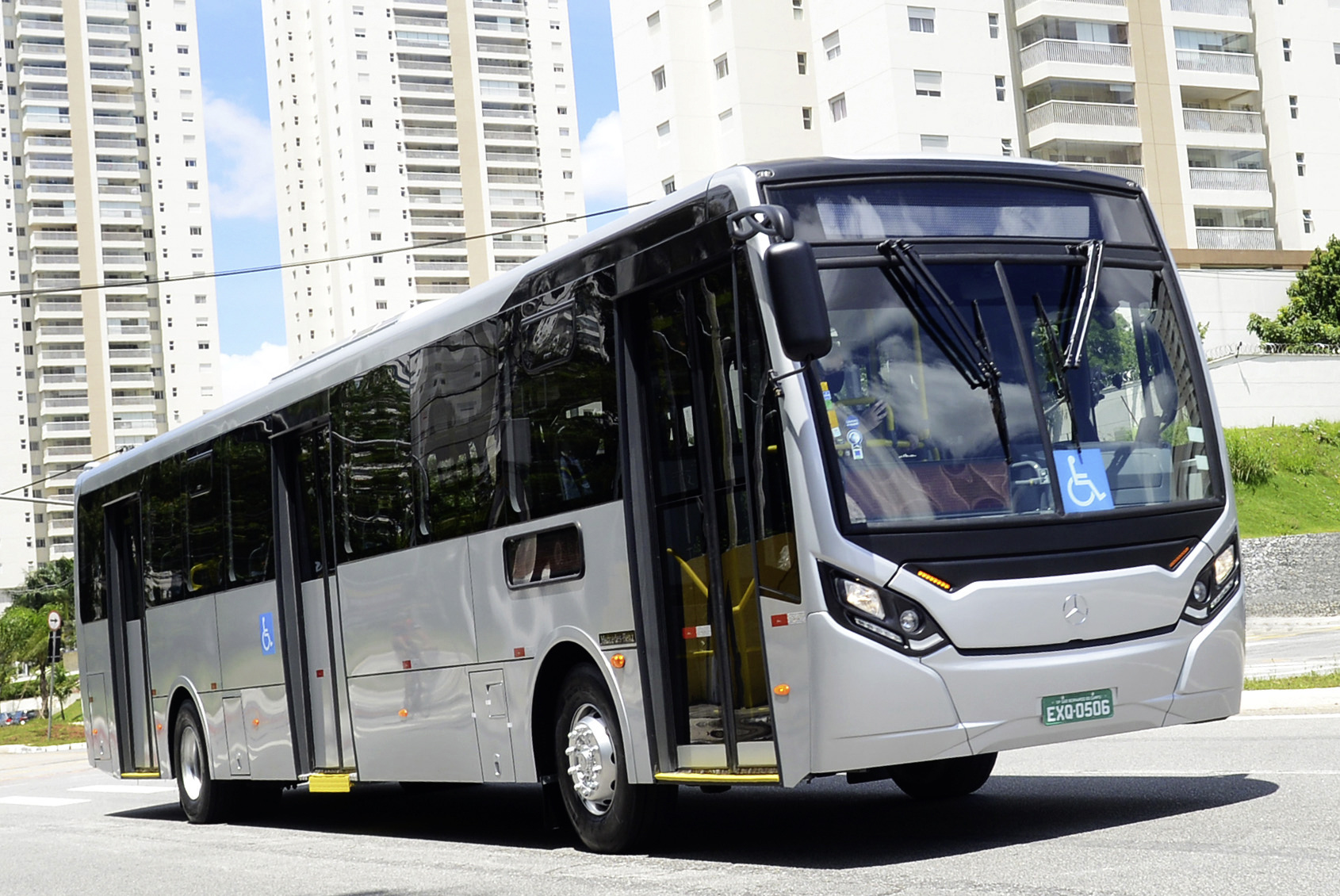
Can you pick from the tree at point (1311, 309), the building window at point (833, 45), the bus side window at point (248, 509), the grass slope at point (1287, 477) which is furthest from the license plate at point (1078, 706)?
the building window at point (833, 45)

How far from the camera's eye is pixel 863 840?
871 centimetres

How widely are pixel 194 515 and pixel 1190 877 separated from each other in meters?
10.6

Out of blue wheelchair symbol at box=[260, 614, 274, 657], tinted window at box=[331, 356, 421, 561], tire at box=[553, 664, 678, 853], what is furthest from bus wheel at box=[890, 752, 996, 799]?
blue wheelchair symbol at box=[260, 614, 274, 657]

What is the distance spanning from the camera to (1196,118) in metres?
60.5

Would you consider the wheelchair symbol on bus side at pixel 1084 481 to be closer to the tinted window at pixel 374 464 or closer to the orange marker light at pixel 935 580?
the orange marker light at pixel 935 580

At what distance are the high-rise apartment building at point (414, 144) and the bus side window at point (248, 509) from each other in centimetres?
9566

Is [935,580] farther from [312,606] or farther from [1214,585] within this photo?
[312,606]

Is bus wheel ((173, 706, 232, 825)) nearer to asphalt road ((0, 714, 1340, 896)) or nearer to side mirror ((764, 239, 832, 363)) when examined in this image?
asphalt road ((0, 714, 1340, 896))

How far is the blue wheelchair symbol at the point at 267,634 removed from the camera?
13305 millimetres

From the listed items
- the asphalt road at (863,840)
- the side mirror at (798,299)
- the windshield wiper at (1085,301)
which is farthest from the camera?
the windshield wiper at (1085,301)

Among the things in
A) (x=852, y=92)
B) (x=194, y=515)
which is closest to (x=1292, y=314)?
(x=852, y=92)

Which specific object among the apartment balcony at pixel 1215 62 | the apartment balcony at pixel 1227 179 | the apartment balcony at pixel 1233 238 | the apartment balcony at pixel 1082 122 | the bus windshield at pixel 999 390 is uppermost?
the apartment balcony at pixel 1215 62

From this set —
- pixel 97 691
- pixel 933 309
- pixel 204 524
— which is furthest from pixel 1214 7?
pixel 933 309

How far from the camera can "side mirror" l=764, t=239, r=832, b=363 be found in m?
7.25
